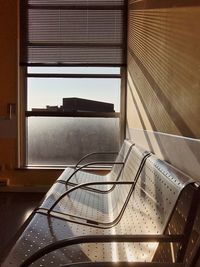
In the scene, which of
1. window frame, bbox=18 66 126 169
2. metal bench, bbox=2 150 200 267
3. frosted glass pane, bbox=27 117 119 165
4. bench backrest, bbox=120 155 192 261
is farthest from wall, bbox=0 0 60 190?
bench backrest, bbox=120 155 192 261

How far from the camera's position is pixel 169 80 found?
243cm

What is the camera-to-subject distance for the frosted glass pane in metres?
4.96

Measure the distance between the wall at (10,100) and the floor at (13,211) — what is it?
0.79ft

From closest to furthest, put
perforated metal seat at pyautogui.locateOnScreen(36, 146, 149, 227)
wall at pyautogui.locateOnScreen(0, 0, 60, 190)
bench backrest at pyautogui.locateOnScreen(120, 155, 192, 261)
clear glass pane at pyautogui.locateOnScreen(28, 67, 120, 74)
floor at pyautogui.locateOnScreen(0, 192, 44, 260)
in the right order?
bench backrest at pyautogui.locateOnScreen(120, 155, 192, 261)
perforated metal seat at pyautogui.locateOnScreen(36, 146, 149, 227)
floor at pyautogui.locateOnScreen(0, 192, 44, 260)
wall at pyautogui.locateOnScreen(0, 0, 60, 190)
clear glass pane at pyautogui.locateOnScreen(28, 67, 120, 74)

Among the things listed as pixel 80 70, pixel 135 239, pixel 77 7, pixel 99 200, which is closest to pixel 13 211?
pixel 99 200

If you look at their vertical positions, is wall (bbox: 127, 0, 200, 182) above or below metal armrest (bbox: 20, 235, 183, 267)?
above

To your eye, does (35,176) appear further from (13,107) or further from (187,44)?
(187,44)

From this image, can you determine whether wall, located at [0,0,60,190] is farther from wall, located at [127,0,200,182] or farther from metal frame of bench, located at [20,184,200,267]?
metal frame of bench, located at [20,184,200,267]

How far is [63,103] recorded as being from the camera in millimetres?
4941

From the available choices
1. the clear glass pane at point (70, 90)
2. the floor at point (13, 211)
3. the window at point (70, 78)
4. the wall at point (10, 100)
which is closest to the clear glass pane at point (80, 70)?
the window at point (70, 78)

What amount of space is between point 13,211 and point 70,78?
1.98 metres

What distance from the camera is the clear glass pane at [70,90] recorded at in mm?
4922

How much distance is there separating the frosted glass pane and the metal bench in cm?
246

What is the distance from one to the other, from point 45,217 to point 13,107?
2.86 m
